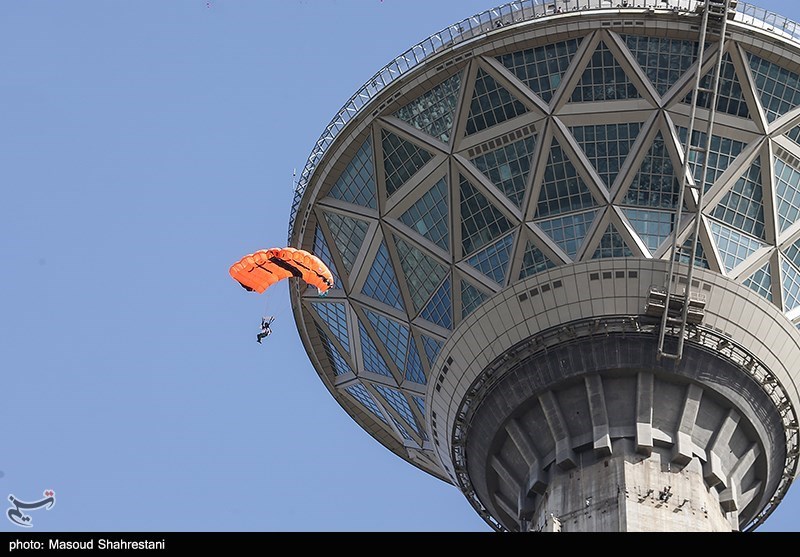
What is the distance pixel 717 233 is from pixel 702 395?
25.0 feet

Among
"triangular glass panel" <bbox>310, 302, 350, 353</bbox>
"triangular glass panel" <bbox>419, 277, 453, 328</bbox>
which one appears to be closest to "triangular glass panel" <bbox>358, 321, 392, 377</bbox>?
"triangular glass panel" <bbox>310, 302, 350, 353</bbox>

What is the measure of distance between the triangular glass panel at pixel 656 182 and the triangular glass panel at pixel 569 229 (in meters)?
2.07

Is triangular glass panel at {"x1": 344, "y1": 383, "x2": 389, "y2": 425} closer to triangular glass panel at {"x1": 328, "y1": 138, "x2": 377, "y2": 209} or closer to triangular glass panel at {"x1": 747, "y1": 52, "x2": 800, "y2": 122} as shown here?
triangular glass panel at {"x1": 328, "y1": 138, "x2": 377, "y2": 209}

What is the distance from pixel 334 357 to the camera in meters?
82.8

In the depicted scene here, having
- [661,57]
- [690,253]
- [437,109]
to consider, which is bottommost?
[690,253]

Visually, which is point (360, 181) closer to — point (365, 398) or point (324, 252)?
point (324, 252)

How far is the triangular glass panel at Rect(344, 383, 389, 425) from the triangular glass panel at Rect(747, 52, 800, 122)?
83.0 feet

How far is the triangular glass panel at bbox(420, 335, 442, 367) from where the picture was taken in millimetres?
73625

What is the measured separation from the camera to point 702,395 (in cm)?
6769

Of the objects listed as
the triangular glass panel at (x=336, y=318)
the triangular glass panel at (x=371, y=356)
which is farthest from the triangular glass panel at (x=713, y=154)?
the triangular glass panel at (x=336, y=318)

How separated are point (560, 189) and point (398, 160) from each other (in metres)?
8.29

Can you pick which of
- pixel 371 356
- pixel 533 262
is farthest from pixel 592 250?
pixel 371 356
